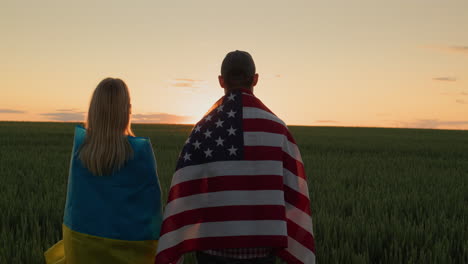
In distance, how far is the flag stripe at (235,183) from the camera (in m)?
2.52

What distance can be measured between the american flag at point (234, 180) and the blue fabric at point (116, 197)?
0.40 metres

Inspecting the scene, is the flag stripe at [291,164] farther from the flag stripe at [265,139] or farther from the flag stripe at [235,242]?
the flag stripe at [235,242]

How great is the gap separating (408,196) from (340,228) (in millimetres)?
2985

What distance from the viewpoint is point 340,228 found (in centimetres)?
481

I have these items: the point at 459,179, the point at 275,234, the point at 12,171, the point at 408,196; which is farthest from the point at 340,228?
the point at 12,171

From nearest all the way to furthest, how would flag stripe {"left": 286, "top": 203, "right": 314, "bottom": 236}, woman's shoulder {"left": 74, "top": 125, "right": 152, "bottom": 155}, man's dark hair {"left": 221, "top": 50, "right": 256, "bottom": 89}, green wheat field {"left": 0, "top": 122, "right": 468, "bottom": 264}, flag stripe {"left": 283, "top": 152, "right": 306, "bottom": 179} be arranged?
man's dark hair {"left": 221, "top": 50, "right": 256, "bottom": 89}
flag stripe {"left": 283, "top": 152, "right": 306, "bottom": 179}
flag stripe {"left": 286, "top": 203, "right": 314, "bottom": 236}
woman's shoulder {"left": 74, "top": 125, "right": 152, "bottom": 155}
green wheat field {"left": 0, "top": 122, "right": 468, "bottom": 264}

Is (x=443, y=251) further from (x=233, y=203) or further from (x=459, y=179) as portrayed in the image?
(x=459, y=179)

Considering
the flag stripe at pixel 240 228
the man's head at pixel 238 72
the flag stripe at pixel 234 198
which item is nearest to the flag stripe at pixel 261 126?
the man's head at pixel 238 72

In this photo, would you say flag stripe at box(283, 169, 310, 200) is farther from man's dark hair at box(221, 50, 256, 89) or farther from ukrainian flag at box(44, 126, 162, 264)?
ukrainian flag at box(44, 126, 162, 264)

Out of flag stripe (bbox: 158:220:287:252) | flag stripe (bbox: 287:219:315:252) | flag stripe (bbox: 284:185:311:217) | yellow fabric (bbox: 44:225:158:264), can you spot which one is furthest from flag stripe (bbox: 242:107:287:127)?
yellow fabric (bbox: 44:225:158:264)

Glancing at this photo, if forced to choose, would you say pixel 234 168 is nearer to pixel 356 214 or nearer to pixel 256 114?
pixel 256 114

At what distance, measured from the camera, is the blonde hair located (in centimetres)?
291

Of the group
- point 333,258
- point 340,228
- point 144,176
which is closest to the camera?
point 144,176

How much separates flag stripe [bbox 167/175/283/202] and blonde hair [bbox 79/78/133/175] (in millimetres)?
622
